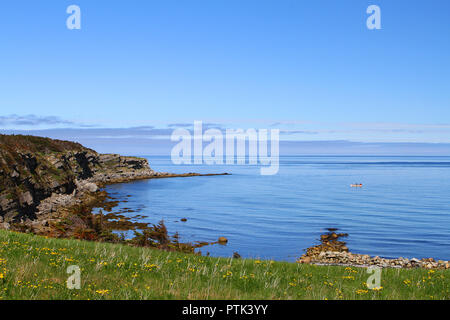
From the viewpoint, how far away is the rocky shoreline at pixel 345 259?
27.6 m

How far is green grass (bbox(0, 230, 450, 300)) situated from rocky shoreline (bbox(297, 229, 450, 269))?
53.9ft

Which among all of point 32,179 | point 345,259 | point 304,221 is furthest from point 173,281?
point 32,179

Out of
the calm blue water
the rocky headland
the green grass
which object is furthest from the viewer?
the calm blue water

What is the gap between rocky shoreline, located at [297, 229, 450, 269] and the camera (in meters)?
27.6

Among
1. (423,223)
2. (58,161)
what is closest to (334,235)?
(423,223)

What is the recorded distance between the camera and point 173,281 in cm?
905

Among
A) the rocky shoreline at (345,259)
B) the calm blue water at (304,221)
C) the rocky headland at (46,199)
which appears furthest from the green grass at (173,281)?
the calm blue water at (304,221)

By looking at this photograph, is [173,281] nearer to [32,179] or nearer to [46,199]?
[32,179]

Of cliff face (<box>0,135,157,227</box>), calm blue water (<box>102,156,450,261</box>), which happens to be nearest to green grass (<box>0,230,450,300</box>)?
calm blue water (<box>102,156,450,261</box>)

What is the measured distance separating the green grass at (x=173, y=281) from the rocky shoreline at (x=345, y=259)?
53.9 feet

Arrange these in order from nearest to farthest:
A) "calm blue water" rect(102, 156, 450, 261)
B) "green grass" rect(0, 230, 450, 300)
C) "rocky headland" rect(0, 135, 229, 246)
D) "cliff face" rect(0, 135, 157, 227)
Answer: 1. "green grass" rect(0, 230, 450, 300)
2. "rocky headland" rect(0, 135, 229, 246)
3. "calm blue water" rect(102, 156, 450, 261)
4. "cliff face" rect(0, 135, 157, 227)

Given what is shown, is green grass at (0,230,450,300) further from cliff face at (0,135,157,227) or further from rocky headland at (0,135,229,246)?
cliff face at (0,135,157,227)

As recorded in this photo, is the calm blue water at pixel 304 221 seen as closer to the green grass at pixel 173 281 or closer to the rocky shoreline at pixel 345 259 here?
the rocky shoreline at pixel 345 259

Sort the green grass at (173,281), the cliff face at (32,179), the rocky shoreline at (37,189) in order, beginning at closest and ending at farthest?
the green grass at (173,281) → the rocky shoreline at (37,189) → the cliff face at (32,179)
